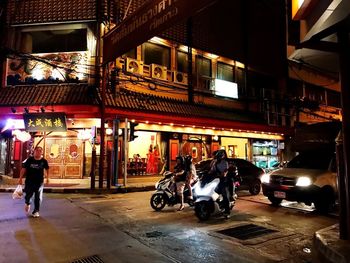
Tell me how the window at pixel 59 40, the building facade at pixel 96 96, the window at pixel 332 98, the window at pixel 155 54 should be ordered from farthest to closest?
1. the window at pixel 332 98
2. the window at pixel 155 54
3. the window at pixel 59 40
4. the building facade at pixel 96 96

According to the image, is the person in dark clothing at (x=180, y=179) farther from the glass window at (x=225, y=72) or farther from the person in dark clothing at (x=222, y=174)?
the glass window at (x=225, y=72)

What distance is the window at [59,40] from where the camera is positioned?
18297 mm

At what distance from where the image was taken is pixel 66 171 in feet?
60.8

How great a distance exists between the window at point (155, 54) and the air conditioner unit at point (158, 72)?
61 centimetres

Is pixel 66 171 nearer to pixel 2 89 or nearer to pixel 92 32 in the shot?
pixel 2 89

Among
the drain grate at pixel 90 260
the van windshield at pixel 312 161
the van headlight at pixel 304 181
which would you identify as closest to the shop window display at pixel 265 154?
the van windshield at pixel 312 161

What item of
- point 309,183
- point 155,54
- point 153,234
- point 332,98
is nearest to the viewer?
point 153,234

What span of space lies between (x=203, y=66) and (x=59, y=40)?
974 centimetres

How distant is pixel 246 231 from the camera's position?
8.17 m

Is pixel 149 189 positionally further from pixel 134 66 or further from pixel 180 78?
pixel 180 78

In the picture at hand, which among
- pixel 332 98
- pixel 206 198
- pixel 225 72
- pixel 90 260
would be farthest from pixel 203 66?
pixel 90 260

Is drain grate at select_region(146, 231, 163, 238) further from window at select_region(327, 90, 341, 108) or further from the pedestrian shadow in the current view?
window at select_region(327, 90, 341, 108)

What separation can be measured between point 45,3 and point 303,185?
53.3 ft

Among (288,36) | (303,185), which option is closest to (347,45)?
(288,36)
